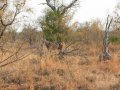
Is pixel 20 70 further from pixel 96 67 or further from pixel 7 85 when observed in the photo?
pixel 96 67

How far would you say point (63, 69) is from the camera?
43.0 ft

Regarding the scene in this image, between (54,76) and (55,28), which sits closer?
(54,76)

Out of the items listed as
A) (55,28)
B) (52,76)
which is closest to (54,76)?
(52,76)

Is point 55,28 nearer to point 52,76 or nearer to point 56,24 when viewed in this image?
point 56,24

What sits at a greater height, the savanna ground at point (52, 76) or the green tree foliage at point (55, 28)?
the green tree foliage at point (55, 28)

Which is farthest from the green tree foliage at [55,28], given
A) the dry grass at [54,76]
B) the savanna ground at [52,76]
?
the dry grass at [54,76]

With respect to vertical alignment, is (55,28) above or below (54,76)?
above

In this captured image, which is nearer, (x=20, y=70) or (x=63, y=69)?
(x=20, y=70)

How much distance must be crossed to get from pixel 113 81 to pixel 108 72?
5.87 feet

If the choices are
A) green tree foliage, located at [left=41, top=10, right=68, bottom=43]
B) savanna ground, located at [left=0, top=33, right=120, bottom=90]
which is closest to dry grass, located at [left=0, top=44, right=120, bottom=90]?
savanna ground, located at [left=0, top=33, right=120, bottom=90]

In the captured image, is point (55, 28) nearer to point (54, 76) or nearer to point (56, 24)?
point (56, 24)

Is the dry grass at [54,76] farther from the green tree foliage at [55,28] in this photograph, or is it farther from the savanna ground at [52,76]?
the green tree foliage at [55,28]

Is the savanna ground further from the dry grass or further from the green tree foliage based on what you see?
the green tree foliage

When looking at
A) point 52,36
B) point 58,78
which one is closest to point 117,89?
point 58,78
